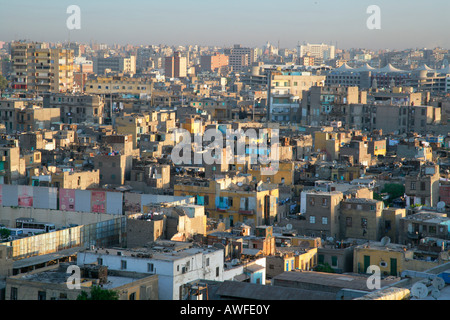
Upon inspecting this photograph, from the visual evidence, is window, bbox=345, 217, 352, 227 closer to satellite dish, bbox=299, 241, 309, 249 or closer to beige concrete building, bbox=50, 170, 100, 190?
satellite dish, bbox=299, 241, 309, 249

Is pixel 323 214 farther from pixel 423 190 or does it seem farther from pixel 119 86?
pixel 119 86

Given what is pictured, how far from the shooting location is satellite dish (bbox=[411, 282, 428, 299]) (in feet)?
47.3

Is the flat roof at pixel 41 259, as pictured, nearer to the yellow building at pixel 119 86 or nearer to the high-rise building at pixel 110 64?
the yellow building at pixel 119 86

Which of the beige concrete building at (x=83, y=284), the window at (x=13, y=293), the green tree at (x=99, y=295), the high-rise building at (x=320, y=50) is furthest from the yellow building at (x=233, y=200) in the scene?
the high-rise building at (x=320, y=50)

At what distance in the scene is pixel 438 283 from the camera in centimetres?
1491

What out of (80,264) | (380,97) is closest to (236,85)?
(380,97)

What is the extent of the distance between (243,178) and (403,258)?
7.70 m

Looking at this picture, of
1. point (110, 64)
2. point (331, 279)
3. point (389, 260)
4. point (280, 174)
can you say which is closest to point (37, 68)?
point (280, 174)

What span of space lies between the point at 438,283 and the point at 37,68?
50.4m

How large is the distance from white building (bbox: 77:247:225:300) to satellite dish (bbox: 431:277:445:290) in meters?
3.76

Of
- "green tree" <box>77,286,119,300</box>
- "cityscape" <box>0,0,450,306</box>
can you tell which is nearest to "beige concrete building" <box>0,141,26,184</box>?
"cityscape" <box>0,0,450,306</box>

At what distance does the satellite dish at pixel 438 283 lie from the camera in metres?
14.8

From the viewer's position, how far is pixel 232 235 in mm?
19859
